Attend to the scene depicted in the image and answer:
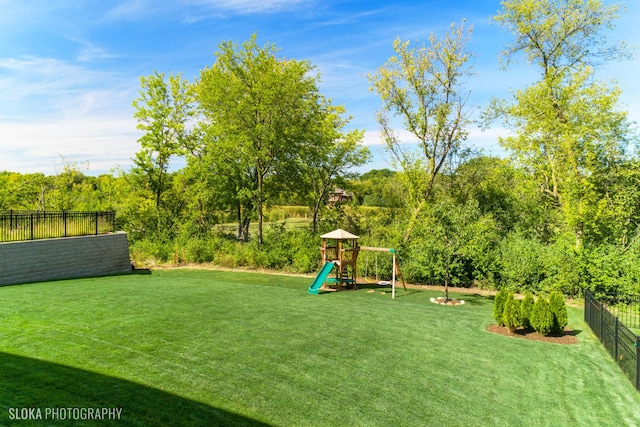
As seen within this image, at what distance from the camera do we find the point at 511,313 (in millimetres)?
8672

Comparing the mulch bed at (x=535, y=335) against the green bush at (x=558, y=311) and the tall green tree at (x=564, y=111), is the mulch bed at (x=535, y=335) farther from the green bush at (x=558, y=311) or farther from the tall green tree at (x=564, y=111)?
the tall green tree at (x=564, y=111)

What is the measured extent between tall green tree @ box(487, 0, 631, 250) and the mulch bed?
6154mm

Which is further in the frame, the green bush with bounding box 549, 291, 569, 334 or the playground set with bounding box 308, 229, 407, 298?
the playground set with bounding box 308, 229, 407, 298

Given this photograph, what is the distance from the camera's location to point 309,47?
22.6 m

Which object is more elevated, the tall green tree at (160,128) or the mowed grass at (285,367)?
the tall green tree at (160,128)

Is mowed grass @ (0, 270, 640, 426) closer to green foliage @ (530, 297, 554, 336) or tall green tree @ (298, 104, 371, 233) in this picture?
green foliage @ (530, 297, 554, 336)

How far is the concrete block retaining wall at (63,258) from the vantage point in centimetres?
1226

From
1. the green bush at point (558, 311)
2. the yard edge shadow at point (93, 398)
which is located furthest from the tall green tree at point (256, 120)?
the yard edge shadow at point (93, 398)

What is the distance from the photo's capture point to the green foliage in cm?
843

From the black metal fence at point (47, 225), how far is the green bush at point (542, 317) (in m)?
15.3

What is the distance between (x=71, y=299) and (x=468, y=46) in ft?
60.5

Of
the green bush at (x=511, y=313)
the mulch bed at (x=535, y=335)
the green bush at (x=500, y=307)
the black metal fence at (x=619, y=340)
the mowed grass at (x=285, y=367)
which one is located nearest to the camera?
the mowed grass at (x=285, y=367)

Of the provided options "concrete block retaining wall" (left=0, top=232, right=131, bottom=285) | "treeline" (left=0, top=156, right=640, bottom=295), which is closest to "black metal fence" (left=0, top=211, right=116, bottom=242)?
"concrete block retaining wall" (left=0, top=232, right=131, bottom=285)

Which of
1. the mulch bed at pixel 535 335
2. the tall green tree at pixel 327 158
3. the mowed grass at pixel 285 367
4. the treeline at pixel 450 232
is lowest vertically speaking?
the mulch bed at pixel 535 335
